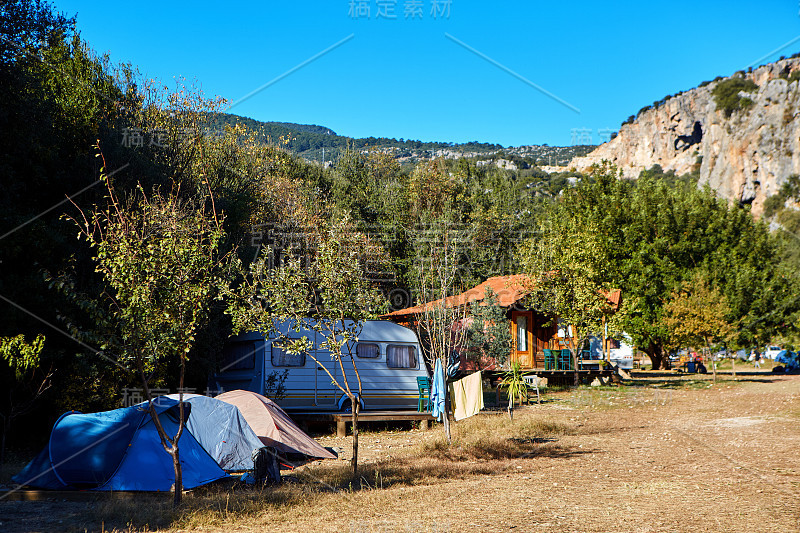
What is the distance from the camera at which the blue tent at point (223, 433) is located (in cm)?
1145

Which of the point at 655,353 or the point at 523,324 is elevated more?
the point at 523,324

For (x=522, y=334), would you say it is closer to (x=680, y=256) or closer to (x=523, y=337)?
(x=523, y=337)

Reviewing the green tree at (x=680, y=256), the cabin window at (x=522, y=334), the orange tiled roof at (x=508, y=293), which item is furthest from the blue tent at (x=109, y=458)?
the green tree at (x=680, y=256)

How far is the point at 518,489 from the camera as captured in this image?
952 centimetres

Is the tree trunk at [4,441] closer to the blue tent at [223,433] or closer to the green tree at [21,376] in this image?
the green tree at [21,376]

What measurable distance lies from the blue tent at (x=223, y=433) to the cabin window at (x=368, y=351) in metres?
6.55

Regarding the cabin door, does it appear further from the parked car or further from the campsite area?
the parked car

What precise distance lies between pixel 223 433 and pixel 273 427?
111 cm

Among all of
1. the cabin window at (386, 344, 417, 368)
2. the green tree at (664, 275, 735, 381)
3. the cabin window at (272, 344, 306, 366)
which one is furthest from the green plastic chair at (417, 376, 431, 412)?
the green tree at (664, 275, 735, 381)

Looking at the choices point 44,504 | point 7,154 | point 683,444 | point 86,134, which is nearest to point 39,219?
point 7,154

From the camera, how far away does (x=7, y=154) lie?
13500mm

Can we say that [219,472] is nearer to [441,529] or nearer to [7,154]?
[441,529]

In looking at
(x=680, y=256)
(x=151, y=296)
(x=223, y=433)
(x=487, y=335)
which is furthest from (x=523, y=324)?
(x=151, y=296)

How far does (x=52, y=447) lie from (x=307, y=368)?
25.7 feet
